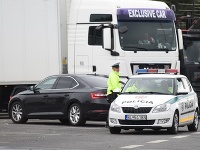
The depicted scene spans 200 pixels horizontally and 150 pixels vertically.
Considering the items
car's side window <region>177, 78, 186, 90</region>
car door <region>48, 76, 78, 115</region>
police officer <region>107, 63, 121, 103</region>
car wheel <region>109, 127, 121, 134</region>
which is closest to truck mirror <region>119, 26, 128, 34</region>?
car door <region>48, 76, 78, 115</region>

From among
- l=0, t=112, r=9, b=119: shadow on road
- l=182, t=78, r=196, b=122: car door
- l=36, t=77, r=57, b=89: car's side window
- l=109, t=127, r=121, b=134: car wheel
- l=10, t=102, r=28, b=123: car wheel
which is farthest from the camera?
l=0, t=112, r=9, b=119: shadow on road

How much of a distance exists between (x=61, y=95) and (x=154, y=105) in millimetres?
5037

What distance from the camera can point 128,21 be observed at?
27.4m

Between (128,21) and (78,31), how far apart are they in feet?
5.45

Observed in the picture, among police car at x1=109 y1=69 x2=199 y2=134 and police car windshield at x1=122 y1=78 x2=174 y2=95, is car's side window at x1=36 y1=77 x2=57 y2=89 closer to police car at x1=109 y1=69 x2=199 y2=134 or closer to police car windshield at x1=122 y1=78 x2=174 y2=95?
police car at x1=109 y1=69 x2=199 y2=134

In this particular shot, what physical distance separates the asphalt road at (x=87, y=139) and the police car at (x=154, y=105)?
0.93ft

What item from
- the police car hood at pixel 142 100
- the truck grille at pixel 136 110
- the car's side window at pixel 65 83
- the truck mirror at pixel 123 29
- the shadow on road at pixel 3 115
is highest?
the truck mirror at pixel 123 29

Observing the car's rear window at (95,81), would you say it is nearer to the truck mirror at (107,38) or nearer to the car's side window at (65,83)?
the car's side window at (65,83)

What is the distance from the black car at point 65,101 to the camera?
24062 mm

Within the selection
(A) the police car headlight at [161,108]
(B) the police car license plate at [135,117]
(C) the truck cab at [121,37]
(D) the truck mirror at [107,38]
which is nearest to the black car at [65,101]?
(D) the truck mirror at [107,38]

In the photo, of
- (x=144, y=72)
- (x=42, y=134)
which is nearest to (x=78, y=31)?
(x=144, y=72)

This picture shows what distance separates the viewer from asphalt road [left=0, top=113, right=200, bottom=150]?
56.3ft

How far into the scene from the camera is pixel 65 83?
82.4 feet

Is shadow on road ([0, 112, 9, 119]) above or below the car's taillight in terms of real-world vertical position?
below
